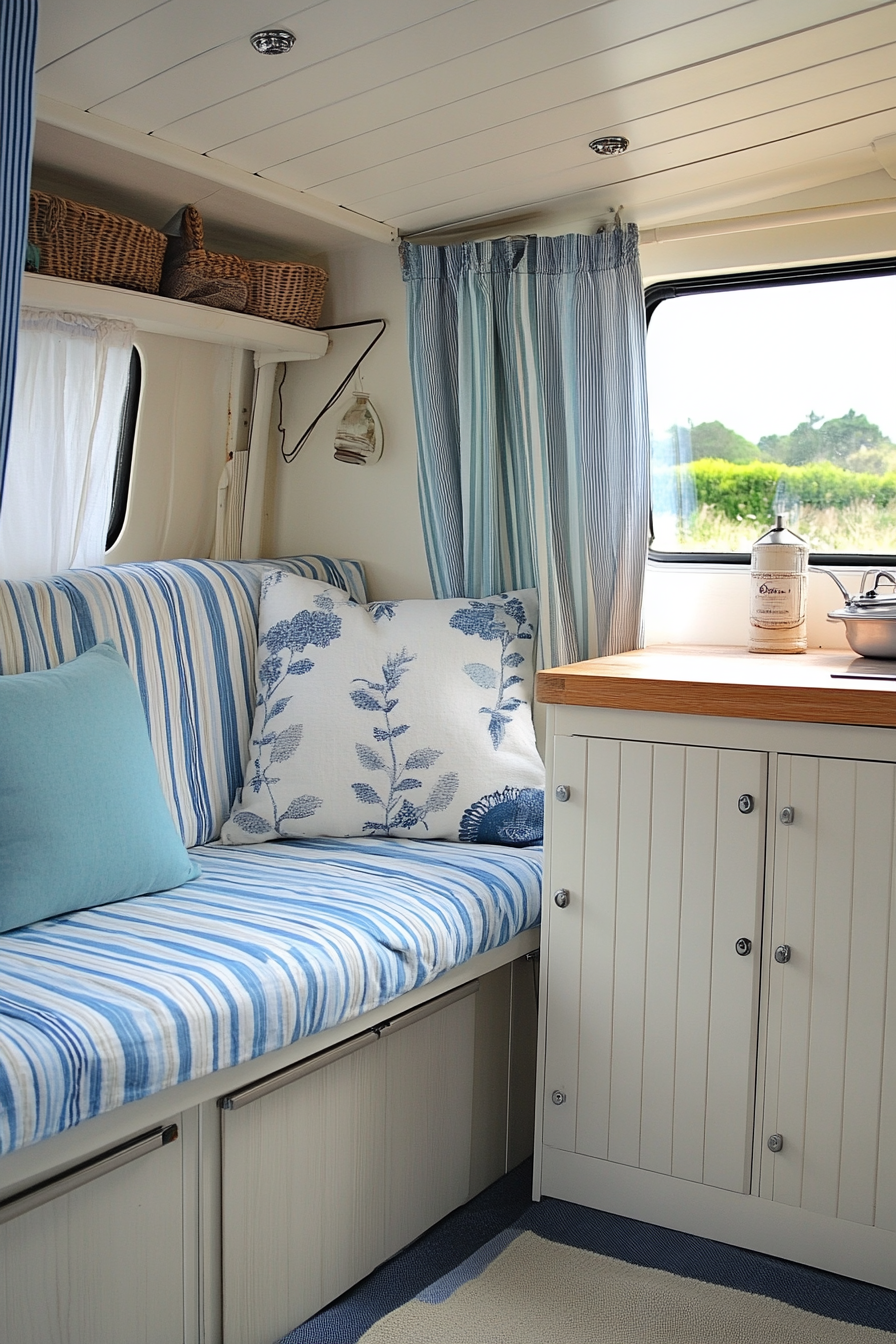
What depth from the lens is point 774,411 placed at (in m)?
2.46

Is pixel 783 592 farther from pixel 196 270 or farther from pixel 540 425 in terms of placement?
pixel 196 270

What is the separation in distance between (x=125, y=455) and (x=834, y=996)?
6.34ft

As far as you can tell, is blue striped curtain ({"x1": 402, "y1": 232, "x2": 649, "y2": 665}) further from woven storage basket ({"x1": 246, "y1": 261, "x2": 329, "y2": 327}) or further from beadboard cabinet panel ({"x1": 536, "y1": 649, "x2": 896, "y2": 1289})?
beadboard cabinet panel ({"x1": 536, "y1": 649, "x2": 896, "y2": 1289})

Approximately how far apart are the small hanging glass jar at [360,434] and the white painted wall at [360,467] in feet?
0.09

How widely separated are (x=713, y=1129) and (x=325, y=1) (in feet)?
5.92

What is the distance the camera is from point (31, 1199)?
131 centimetres

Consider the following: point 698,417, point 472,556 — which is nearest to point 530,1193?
point 472,556

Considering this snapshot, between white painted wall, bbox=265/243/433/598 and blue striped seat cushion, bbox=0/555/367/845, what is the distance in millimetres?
447

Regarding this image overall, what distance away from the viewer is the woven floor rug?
5.40 feet

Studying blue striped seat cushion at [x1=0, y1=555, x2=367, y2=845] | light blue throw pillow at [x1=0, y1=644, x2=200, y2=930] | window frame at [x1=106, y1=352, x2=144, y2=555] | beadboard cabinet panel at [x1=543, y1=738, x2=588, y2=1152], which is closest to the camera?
light blue throw pillow at [x1=0, y1=644, x2=200, y2=930]

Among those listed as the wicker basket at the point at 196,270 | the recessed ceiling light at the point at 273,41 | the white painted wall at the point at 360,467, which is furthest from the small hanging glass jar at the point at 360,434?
the recessed ceiling light at the point at 273,41

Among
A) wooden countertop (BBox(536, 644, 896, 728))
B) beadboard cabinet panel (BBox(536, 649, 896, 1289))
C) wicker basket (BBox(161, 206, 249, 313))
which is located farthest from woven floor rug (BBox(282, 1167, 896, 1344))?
wicker basket (BBox(161, 206, 249, 313))

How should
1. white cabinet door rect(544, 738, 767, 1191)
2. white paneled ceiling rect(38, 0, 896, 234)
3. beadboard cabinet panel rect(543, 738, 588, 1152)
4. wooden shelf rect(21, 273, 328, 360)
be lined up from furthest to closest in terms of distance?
wooden shelf rect(21, 273, 328, 360) → beadboard cabinet panel rect(543, 738, 588, 1152) → white cabinet door rect(544, 738, 767, 1191) → white paneled ceiling rect(38, 0, 896, 234)

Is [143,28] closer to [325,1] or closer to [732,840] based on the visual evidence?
[325,1]
